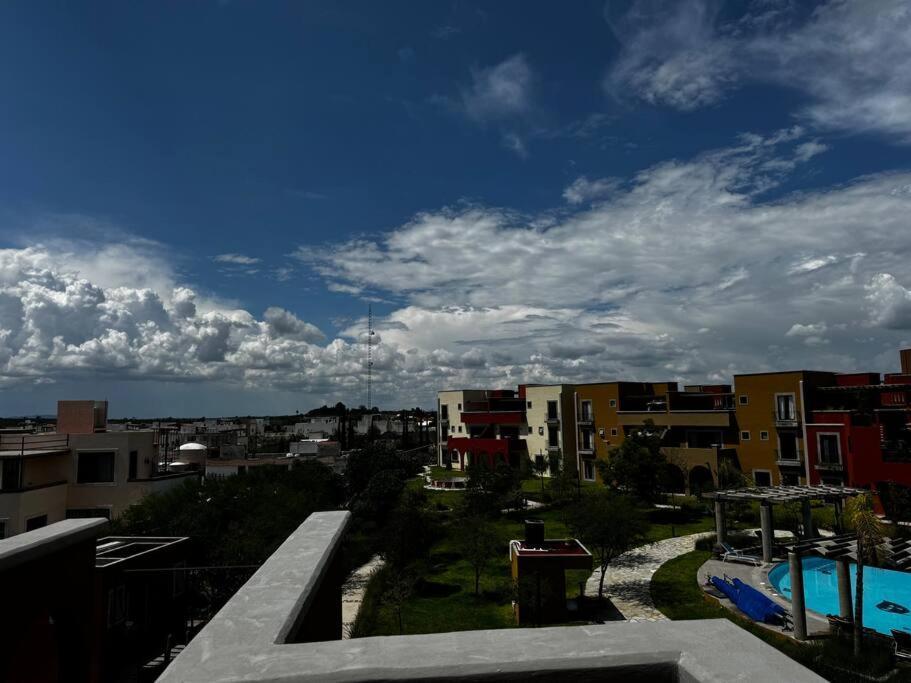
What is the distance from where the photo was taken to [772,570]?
22.1 m

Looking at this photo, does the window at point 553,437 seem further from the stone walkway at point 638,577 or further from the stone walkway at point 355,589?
the stone walkway at point 355,589

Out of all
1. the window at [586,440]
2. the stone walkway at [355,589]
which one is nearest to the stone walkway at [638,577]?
the stone walkway at [355,589]

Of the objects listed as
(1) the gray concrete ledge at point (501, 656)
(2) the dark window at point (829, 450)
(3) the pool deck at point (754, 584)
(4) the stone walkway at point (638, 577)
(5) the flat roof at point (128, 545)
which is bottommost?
(4) the stone walkway at point (638, 577)

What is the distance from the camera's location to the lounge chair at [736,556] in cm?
2297

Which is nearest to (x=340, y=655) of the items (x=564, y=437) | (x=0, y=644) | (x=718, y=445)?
(x=0, y=644)

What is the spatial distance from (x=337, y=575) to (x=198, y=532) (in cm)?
1877

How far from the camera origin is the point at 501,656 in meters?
2.35

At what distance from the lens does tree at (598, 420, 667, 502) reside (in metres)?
35.6

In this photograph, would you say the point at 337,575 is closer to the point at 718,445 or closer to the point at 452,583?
the point at 452,583

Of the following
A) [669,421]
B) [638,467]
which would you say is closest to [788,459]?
[669,421]

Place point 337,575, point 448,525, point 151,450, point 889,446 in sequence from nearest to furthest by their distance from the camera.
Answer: point 337,575
point 151,450
point 889,446
point 448,525

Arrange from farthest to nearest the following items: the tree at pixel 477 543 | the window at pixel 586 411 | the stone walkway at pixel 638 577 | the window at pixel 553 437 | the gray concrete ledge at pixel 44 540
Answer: the window at pixel 553 437 → the window at pixel 586 411 → the tree at pixel 477 543 → the stone walkway at pixel 638 577 → the gray concrete ledge at pixel 44 540

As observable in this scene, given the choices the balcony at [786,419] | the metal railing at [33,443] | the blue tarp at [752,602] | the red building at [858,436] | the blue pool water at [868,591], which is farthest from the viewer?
the balcony at [786,419]

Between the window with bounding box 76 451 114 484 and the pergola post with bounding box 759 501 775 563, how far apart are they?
2974 centimetres
